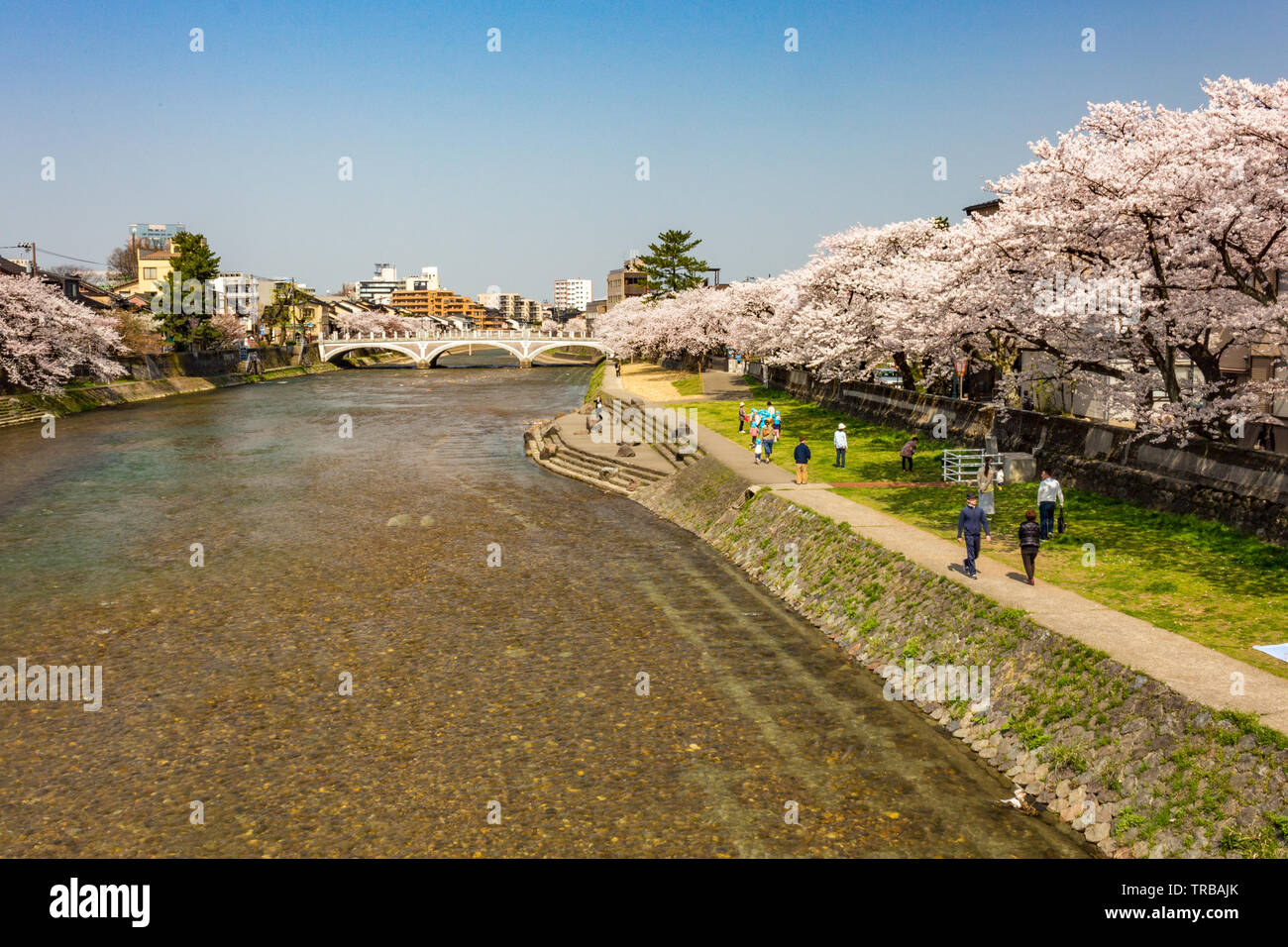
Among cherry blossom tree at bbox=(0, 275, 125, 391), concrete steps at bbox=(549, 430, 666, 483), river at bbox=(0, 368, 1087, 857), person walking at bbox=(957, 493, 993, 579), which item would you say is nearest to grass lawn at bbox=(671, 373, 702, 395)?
concrete steps at bbox=(549, 430, 666, 483)

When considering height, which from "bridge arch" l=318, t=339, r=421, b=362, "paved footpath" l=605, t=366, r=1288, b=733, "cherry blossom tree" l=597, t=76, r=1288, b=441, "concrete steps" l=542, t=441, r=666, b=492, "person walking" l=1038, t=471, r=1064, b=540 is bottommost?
"paved footpath" l=605, t=366, r=1288, b=733

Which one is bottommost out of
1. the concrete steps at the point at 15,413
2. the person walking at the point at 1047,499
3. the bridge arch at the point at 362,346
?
the person walking at the point at 1047,499

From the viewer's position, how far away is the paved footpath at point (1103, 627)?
1270 cm

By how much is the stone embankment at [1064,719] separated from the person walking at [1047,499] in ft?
12.6

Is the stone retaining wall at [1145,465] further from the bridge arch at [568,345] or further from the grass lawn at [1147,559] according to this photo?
the bridge arch at [568,345]

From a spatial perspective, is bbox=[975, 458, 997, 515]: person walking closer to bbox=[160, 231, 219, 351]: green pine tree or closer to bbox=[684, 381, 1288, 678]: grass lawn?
bbox=[684, 381, 1288, 678]: grass lawn

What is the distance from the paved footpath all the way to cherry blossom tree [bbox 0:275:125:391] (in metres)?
64.1

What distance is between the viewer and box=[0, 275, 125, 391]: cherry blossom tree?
67188 millimetres

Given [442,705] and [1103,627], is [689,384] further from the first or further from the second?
[1103,627]

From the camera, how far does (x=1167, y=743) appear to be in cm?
1238

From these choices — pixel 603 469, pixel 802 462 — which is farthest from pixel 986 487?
pixel 603 469

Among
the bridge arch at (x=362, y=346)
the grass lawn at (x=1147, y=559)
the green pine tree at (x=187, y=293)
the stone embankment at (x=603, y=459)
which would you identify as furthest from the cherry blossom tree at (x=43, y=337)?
the bridge arch at (x=362, y=346)

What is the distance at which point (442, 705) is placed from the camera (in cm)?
1678
